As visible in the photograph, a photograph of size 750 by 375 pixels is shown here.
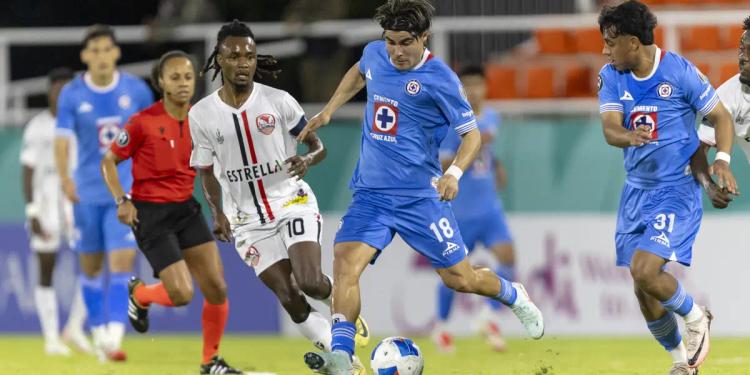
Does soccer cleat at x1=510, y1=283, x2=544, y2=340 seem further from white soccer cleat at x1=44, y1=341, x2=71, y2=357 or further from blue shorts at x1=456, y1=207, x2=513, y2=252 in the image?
white soccer cleat at x1=44, y1=341, x2=71, y2=357

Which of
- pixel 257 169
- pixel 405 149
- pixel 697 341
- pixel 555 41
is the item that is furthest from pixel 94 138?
pixel 555 41

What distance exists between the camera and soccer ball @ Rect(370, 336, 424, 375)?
8.73 meters

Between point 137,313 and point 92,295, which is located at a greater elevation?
point 137,313

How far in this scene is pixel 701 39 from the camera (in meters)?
16.3

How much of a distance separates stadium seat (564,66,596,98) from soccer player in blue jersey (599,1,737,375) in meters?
6.94

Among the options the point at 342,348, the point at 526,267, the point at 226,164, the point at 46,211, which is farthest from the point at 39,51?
the point at 342,348

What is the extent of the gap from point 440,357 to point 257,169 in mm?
3538

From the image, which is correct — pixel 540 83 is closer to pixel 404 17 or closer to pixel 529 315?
pixel 529 315

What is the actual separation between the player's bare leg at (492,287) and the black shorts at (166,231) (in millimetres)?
2365

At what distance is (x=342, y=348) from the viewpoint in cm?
852

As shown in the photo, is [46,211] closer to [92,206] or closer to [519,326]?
[92,206]

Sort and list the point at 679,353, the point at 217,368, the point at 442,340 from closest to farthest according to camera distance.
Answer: the point at 679,353 → the point at 217,368 → the point at 442,340

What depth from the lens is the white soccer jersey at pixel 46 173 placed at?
13.9 meters

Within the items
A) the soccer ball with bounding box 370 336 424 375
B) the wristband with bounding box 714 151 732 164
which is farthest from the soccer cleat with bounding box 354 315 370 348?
the wristband with bounding box 714 151 732 164
